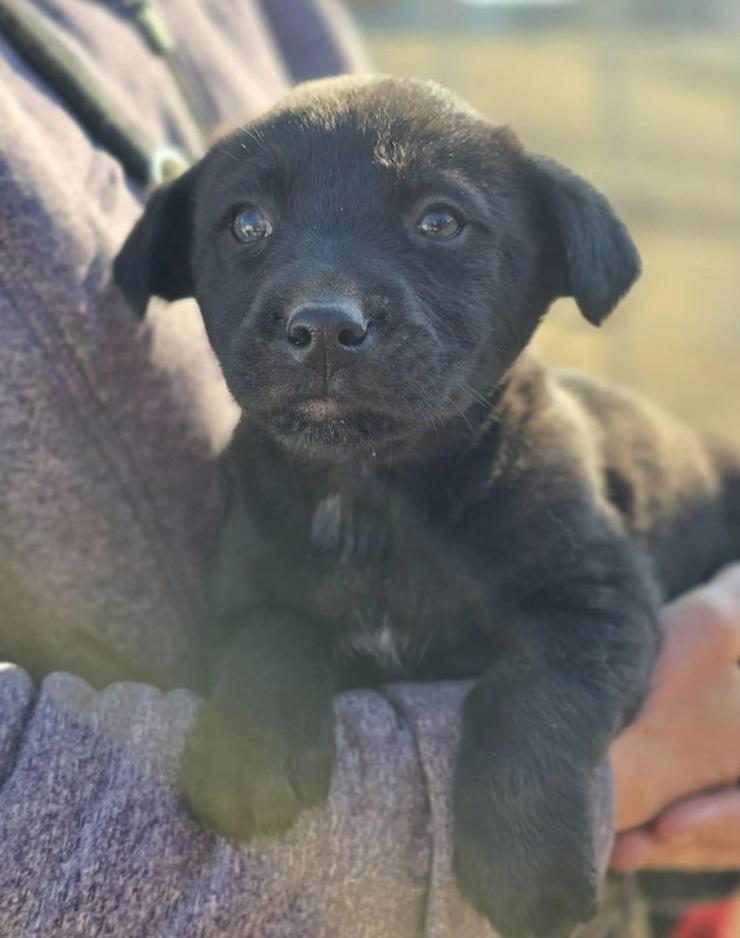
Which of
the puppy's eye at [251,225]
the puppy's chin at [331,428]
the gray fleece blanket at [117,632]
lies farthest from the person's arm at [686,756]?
the puppy's eye at [251,225]

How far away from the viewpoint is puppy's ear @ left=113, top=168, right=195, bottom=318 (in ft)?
6.01

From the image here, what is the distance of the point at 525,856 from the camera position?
1.53m

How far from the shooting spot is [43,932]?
4.23 ft

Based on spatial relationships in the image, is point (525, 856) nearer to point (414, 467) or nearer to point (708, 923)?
point (414, 467)

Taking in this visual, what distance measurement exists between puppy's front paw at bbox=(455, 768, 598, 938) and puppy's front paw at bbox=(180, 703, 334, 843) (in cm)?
20

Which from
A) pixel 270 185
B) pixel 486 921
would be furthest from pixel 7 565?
pixel 486 921

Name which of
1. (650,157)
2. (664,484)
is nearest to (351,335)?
(664,484)

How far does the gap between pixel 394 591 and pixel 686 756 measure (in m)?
0.55

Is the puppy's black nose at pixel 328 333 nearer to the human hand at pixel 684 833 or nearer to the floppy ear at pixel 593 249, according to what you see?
the floppy ear at pixel 593 249

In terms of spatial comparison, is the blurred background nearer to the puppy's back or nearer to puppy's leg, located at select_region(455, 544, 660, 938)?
the puppy's back

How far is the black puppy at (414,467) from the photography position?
5.11 feet

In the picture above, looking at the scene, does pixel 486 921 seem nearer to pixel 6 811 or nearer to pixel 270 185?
pixel 6 811

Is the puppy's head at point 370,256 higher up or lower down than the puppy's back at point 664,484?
higher up

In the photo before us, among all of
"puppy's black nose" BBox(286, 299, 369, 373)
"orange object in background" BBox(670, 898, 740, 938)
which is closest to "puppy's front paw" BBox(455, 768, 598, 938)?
"puppy's black nose" BBox(286, 299, 369, 373)
